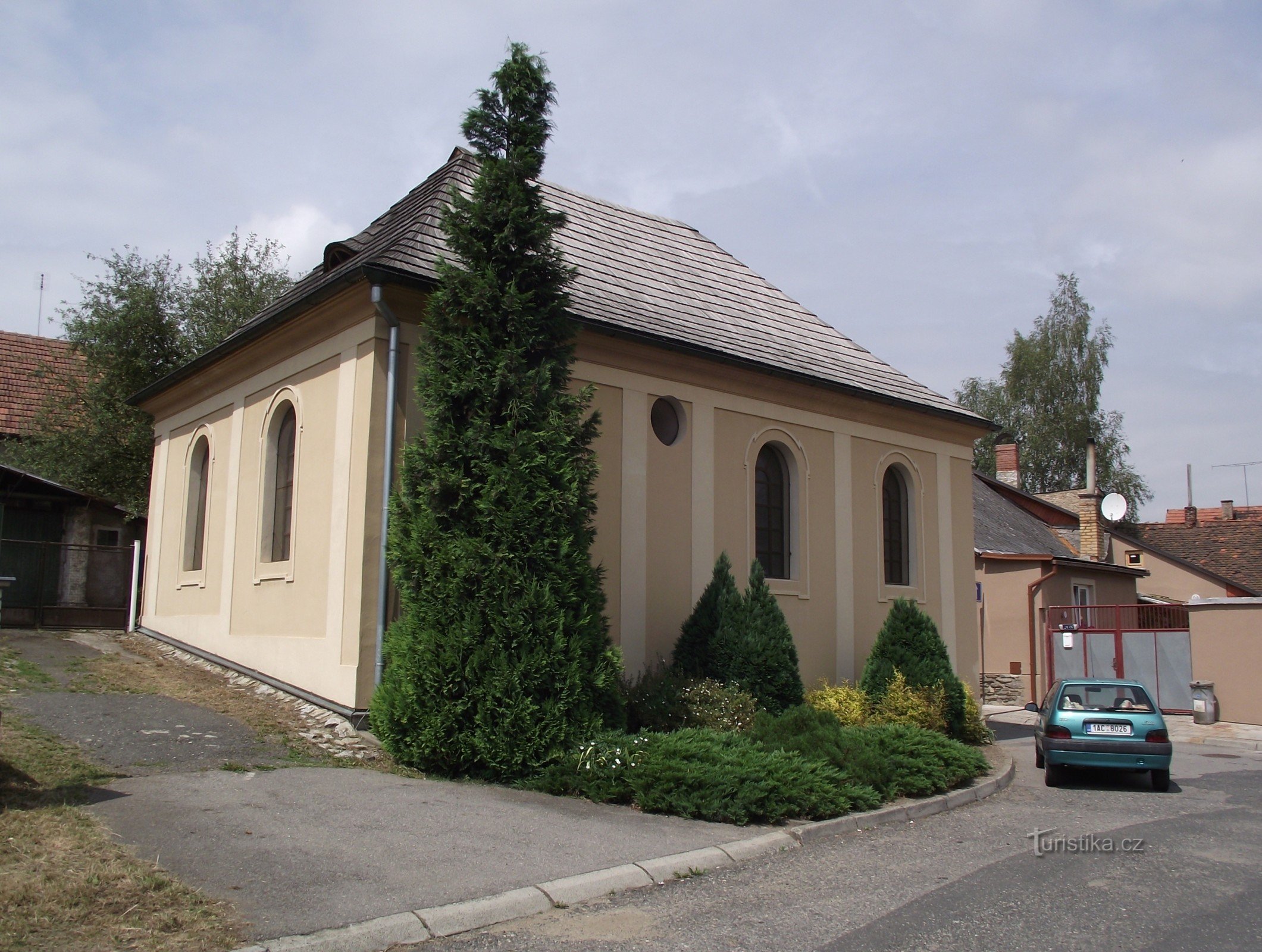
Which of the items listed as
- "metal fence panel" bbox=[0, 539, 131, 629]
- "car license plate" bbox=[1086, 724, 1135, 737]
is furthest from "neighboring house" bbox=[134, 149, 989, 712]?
"car license plate" bbox=[1086, 724, 1135, 737]

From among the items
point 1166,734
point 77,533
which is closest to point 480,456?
point 1166,734

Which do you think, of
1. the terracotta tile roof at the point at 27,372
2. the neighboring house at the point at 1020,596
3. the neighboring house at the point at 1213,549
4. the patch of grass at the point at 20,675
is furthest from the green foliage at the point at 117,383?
the neighboring house at the point at 1213,549

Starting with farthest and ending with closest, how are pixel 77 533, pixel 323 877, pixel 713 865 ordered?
pixel 77 533
pixel 713 865
pixel 323 877

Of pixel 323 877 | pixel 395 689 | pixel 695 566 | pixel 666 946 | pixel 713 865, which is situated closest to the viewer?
pixel 666 946

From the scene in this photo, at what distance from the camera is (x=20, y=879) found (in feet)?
18.1

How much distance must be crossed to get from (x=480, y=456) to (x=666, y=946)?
5.98m

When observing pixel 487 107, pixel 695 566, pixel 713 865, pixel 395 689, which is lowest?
pixel 713 865

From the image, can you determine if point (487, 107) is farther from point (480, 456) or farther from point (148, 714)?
point (148, 714)

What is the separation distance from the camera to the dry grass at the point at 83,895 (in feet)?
16.3

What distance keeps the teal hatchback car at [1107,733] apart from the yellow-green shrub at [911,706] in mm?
1959

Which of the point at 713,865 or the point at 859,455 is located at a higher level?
the point at 859,455

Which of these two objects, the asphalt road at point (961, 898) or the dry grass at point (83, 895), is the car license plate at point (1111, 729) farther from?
the dry grass at point (83, 895)

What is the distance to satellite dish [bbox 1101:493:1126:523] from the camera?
97.4 feet

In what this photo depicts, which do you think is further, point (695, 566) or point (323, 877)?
point (695, 566)
